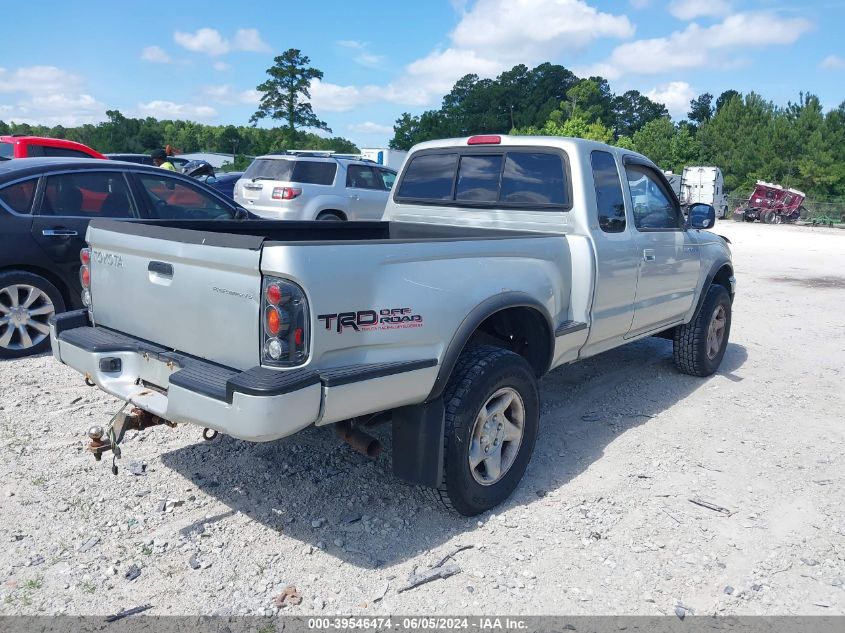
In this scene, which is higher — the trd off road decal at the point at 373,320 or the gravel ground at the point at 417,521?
the trd off road decal at the point at 373,320

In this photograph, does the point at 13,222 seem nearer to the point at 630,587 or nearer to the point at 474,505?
the point at 474,505

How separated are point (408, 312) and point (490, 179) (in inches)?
85.6

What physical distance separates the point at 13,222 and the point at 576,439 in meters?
4.85

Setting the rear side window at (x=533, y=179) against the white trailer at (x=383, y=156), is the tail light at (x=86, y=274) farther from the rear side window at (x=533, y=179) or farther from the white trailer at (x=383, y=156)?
the white trailer at (x=383, y=156)

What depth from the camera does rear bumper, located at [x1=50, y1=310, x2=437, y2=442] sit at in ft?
8.30

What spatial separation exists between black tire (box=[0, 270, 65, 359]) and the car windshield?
21.9 feet

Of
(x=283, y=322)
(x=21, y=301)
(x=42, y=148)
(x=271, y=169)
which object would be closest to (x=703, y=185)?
(x=271, y=169)

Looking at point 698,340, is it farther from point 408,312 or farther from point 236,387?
point 236,387

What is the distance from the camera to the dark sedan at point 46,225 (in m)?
5.59

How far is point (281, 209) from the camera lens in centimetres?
1180

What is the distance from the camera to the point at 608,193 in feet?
15.1

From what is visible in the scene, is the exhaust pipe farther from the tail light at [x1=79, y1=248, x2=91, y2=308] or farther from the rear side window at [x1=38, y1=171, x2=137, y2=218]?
the rear side window at [x1=38, y1=171, x2=137, y2=218]

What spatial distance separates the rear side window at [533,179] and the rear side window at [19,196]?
404 cm

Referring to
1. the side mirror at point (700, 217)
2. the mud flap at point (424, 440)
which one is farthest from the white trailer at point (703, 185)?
the mud flap at point (424, 440)
